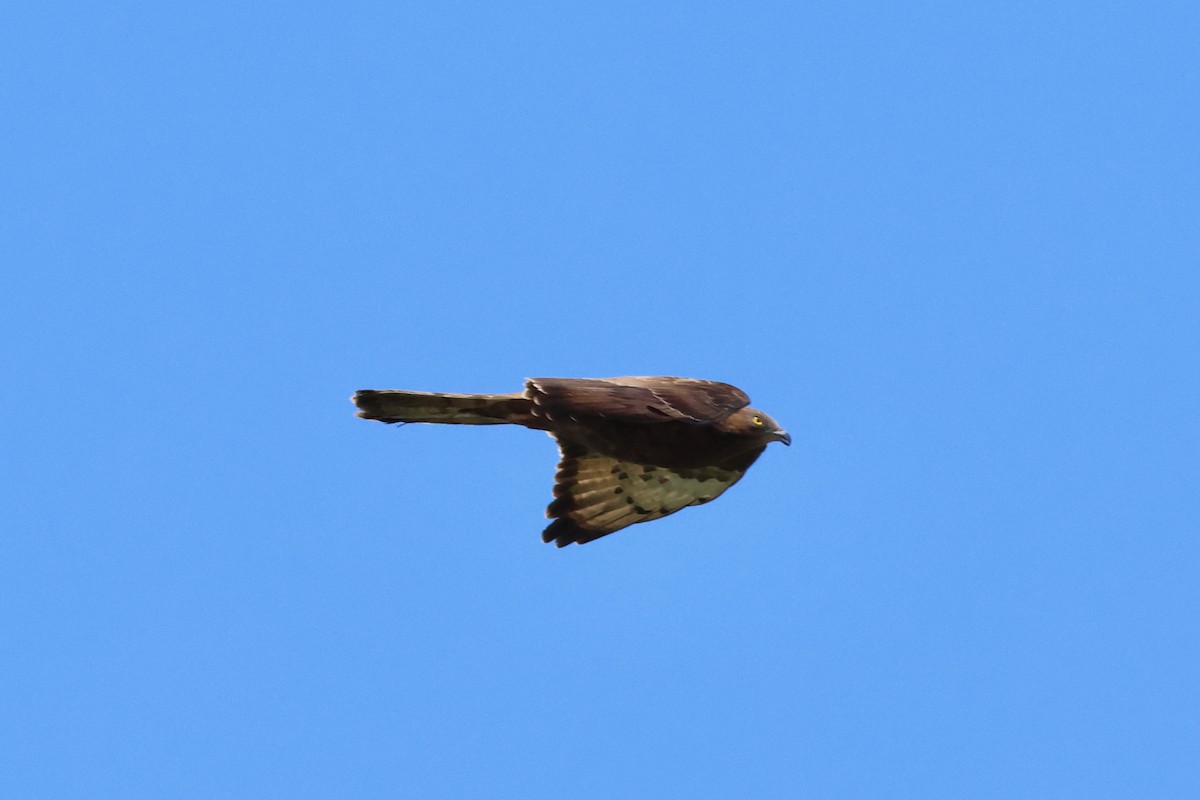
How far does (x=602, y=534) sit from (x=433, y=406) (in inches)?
86.8

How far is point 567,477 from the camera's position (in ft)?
53.0

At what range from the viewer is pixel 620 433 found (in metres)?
15.0

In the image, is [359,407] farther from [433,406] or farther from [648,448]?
[648,448]

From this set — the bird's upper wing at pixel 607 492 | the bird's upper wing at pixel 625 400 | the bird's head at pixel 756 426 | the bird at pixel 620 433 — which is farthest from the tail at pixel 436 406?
the bird's head at pixel 756 426

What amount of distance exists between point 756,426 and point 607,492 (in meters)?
1.67

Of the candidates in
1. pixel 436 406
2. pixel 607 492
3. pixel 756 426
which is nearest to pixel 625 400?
pixel 756 426

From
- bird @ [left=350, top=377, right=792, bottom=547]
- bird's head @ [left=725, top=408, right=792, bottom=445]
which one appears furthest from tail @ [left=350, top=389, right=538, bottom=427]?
bird's head @ [left=725, top=408, right=792, bottom=445]

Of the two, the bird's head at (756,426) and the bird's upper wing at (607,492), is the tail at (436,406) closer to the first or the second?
the bird's upper wing at (607,492)

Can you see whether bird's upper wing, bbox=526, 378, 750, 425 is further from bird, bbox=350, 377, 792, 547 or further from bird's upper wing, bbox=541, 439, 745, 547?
bird's upper wing, bbox=541, 439, 745, 547

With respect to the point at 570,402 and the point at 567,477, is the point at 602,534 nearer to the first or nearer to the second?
the point at 567,477

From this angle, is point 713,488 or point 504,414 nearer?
point 504,414

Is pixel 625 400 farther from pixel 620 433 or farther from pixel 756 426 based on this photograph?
pixel 756 426

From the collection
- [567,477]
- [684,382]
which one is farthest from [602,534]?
[684,382]

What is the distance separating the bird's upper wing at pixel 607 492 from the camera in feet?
52.7
